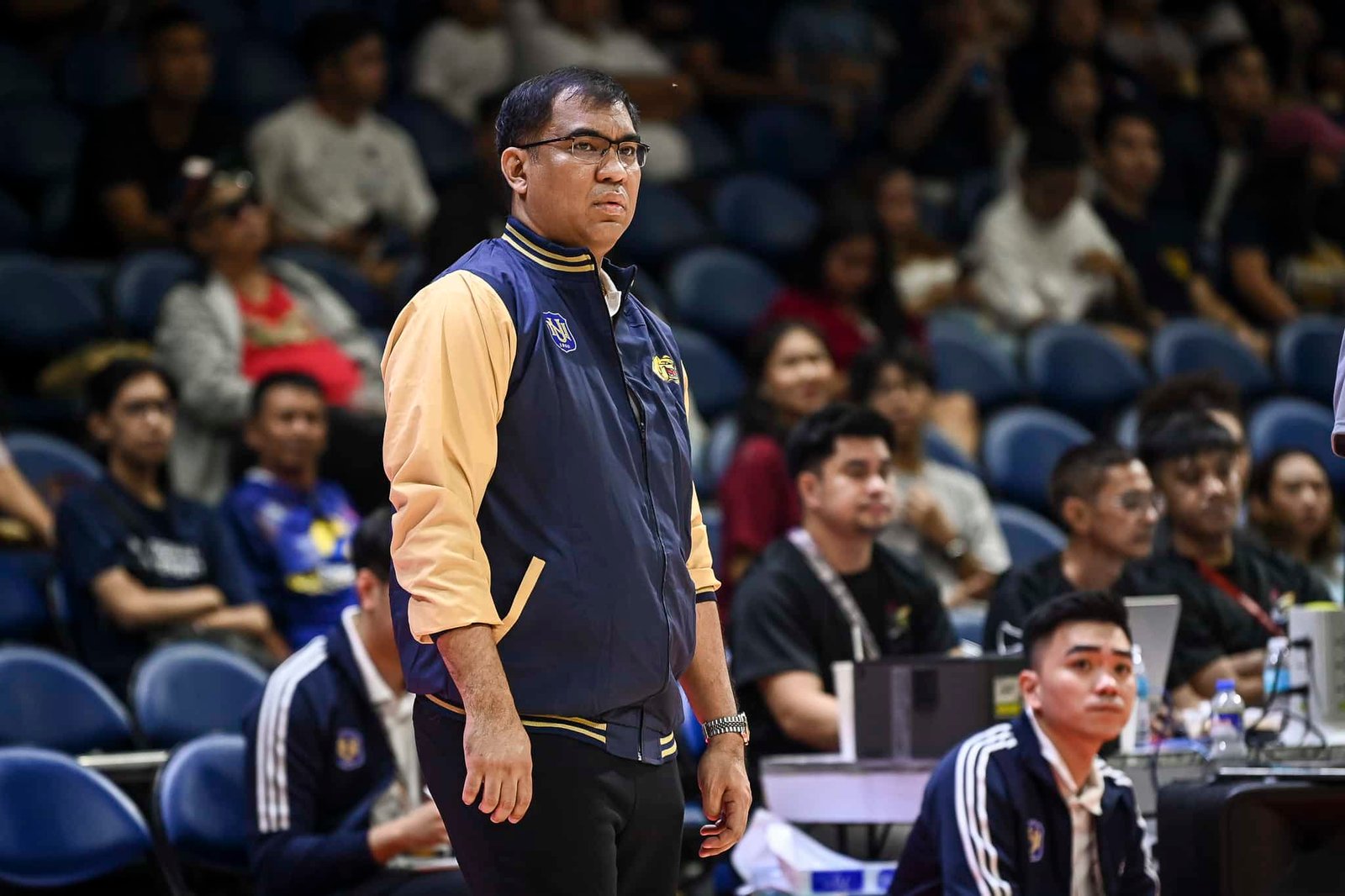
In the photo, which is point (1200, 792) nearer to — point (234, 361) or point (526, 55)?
point (234, 361)

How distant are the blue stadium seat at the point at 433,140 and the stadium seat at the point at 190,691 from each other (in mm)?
3372

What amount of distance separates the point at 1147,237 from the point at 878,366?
2.97m

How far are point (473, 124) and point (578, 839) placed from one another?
603 cm

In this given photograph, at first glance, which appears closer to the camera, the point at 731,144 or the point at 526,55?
the point at 526,55

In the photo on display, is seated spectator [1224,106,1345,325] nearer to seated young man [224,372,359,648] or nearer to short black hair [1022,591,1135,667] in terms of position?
seated young man [224,372,359,648]

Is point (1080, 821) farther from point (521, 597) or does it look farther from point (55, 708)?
point (55, 708)

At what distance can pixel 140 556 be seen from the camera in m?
5.24

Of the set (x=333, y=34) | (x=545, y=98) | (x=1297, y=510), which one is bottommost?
(x=1297, y=510)

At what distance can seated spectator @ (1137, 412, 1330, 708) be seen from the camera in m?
4.86

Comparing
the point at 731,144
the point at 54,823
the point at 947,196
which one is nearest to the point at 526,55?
the point at 731,144

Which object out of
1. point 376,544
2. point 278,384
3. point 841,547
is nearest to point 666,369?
point 376,544

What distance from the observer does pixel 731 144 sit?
29.1 ft

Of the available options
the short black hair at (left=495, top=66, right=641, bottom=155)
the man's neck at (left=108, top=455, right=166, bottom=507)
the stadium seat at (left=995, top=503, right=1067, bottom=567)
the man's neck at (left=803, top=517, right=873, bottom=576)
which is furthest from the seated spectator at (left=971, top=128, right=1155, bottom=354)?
the short black hair at (left=495, top=66, right=641, bottom=155)

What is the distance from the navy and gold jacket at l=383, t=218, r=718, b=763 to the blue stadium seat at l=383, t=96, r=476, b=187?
5.43 m
